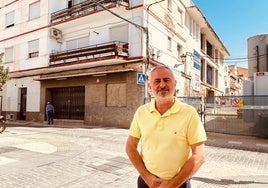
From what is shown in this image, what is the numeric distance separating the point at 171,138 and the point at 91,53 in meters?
14.9

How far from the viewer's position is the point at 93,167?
607 centimetres

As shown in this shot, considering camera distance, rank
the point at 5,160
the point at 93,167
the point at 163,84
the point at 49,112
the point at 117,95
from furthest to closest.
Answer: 1. the point at 49,112
2. the point at 117,95
3. the point at 5,160
4. the point at 93,167
5. the point at 163,84

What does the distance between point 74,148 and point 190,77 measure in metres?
15.0

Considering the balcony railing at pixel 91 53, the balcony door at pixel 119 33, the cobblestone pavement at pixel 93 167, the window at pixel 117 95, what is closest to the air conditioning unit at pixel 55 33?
the balcony railing at pixel 91 53

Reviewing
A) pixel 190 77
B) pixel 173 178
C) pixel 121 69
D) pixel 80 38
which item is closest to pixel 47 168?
pixel 173 178

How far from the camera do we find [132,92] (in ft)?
50.1

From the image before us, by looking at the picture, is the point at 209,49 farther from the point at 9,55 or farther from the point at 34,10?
the point at 9,55

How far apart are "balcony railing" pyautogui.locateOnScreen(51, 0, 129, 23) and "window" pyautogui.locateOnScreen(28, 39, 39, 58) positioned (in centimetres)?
250

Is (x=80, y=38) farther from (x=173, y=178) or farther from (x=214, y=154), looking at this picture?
(x=173, y=178)

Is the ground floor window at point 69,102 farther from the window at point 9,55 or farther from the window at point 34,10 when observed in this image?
the window at point 34,10

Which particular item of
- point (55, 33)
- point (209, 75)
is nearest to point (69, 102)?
point (55, 33)

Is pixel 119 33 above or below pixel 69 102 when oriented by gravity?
above

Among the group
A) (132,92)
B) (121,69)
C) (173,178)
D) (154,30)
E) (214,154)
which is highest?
(154,30)

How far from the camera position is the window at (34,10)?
2055cm
